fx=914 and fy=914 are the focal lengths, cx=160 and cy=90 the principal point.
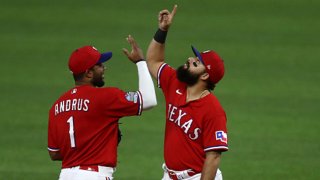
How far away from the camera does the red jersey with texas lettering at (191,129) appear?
7.61 m

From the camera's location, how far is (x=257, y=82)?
13.1m

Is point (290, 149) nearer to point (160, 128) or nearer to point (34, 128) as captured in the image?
point (160, 128)

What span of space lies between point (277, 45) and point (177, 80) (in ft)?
19.9

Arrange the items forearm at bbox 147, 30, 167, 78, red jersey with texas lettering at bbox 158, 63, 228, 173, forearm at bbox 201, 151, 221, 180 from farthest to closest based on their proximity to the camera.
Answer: forearm at bbox 147, 30, 167, 78, red jersey with texas lettering at bbox 158, 63, 228, 173, forearm at bbox 201, 151, 221, 180

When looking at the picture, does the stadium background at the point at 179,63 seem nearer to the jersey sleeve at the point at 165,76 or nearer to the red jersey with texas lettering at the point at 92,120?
the jersey sleeve at the point at 165,76

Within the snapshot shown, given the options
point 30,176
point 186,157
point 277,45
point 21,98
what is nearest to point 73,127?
point 186,157

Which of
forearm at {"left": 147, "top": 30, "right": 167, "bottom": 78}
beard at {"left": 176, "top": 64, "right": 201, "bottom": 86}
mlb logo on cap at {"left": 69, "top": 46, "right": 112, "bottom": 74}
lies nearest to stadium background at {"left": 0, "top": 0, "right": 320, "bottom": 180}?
forearm at {"left": 147, "top": 30, "right": 167, "bottom": 78}

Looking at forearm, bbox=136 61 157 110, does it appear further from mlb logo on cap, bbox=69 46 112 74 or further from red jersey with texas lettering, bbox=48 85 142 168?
mlb logo on cap, bbox=69 46 112 74

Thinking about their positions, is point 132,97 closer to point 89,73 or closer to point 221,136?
point 89,73

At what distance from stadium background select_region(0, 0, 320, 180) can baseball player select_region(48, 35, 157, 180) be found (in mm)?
3137

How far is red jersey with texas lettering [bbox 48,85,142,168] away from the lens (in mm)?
7633

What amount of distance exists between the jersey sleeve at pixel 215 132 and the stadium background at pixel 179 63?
333 centimetres

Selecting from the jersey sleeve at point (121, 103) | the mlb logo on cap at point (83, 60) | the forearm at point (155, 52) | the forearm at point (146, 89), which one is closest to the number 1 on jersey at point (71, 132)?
the jersey sleeve at point (121, 103)

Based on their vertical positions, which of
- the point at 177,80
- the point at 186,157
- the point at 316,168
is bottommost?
the point at 316,168
